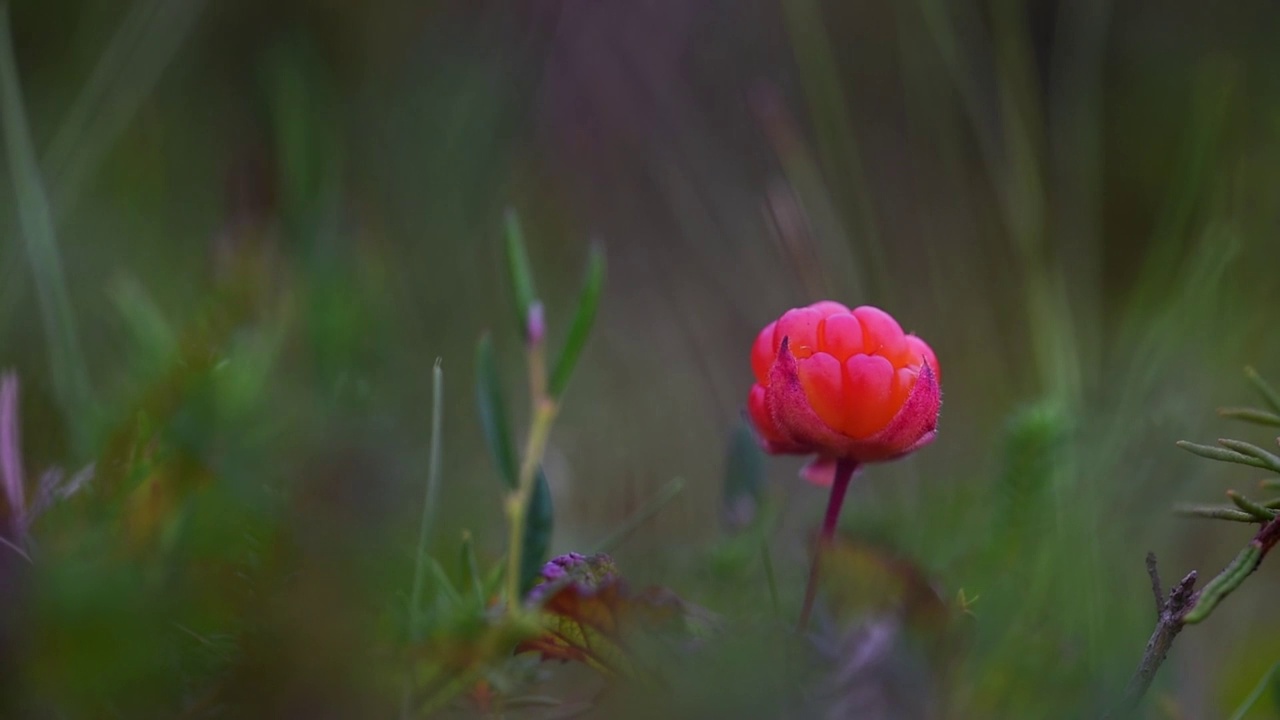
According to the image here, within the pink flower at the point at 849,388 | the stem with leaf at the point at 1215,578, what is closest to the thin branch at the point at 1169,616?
the stem with leaf at the point at 1215,578

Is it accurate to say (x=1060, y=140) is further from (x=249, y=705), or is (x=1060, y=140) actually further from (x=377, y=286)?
(x=249, y=705)

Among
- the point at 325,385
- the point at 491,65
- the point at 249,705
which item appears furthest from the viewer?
the point at 491,65

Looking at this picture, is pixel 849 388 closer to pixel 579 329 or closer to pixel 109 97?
pixel 579 329

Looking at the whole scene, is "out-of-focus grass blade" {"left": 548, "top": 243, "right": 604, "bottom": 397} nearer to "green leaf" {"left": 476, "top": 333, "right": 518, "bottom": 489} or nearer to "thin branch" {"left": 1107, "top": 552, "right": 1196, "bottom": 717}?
"green leaf" {"left": 476, "top": 333, "right": 518, "bottom": 489}

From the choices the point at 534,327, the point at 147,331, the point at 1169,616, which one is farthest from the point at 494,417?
the point at 147,331

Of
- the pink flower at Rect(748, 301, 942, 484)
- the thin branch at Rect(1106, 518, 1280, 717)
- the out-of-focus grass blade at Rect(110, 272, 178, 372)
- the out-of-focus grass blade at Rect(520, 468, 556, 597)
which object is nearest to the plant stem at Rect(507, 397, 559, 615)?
the out-of-focus grass blade at Rect(520, 468, 556, 597)

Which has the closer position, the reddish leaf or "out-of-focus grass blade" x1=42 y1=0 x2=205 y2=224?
the reddish leaf

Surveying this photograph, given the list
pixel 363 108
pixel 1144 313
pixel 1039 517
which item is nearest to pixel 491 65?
pixel 363 108
